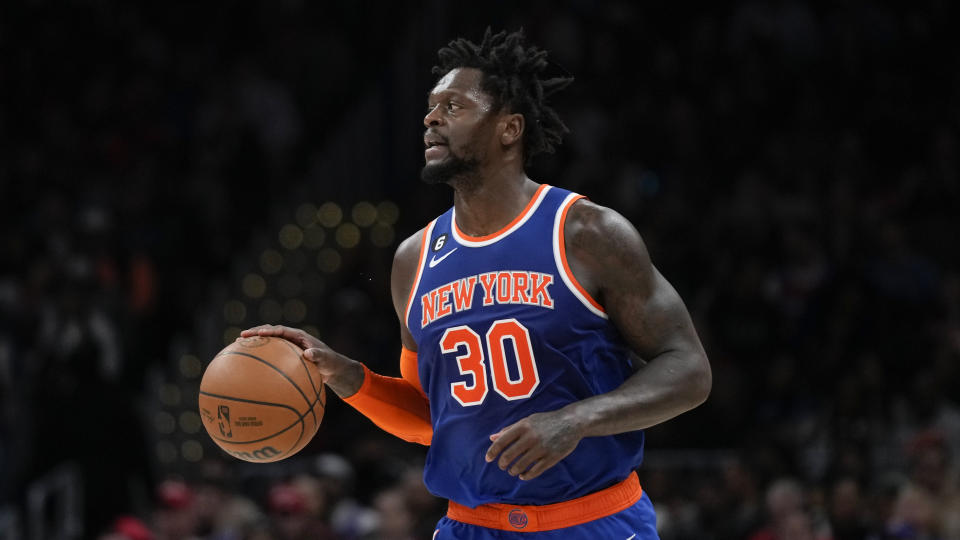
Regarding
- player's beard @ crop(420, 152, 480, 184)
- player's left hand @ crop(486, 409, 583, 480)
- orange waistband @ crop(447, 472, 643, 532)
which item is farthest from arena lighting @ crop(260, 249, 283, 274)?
player's left hand @ crop(486, 409, 583, 480)

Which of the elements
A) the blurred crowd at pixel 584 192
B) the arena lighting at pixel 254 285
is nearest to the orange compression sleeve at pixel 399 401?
the blurred crowd at pixel 584 192

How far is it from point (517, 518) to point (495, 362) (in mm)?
545

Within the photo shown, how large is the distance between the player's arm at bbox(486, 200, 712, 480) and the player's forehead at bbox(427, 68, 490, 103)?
57cm

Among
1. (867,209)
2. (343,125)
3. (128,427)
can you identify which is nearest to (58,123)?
(343,125)

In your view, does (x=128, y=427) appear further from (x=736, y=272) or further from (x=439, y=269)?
(x=439, y=269)

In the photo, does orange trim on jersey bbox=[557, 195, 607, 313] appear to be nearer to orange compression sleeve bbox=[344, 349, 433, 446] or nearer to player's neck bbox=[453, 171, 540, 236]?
player's neck bbox=[453, 171, 540, 236]

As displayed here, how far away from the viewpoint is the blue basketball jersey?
4.47 meters

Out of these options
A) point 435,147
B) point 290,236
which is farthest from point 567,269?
point 290,236

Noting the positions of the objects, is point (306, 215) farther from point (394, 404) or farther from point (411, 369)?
point (394, 404)

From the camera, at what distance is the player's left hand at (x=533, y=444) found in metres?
3.96

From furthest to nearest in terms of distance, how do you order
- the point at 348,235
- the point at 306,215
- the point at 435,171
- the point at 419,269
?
the point at 306,215
the point at 348,235
the point at 419,269
the point at 435,171

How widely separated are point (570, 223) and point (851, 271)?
6410mm

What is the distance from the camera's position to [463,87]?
15.8 ft

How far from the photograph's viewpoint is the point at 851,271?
10.4 metres
